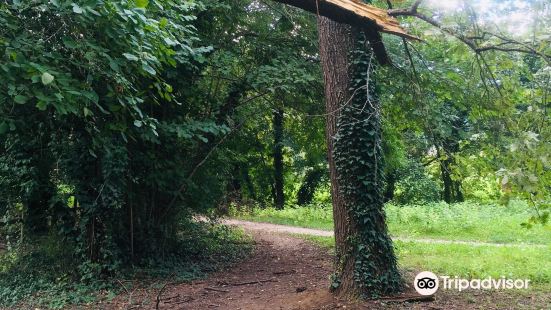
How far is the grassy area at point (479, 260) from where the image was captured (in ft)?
23.8

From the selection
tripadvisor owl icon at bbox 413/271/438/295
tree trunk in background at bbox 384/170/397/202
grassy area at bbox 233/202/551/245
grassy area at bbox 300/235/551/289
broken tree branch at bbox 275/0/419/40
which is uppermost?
broken tree branch at bbox 275/0/419/40

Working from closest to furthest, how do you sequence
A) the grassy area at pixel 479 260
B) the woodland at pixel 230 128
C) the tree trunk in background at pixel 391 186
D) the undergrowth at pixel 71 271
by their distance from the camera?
the woodland at pixel 230 128 → the grassy area at pixel 479 260 → the undergrowth at pixel 71 271 → the tree trunk in background at pixel 391 186

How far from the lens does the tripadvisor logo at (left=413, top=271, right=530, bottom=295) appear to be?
6.53 m

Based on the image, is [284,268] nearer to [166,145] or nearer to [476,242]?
[166,145]

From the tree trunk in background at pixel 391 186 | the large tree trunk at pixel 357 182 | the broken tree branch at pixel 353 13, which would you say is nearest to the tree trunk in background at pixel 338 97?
the large tree trunk at pixel 357 182

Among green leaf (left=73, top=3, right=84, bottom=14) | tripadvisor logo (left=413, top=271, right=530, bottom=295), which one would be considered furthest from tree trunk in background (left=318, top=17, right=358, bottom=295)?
green leaf (left=73, top=3, right=84, bottom=14)

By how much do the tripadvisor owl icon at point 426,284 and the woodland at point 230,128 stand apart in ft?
0.96

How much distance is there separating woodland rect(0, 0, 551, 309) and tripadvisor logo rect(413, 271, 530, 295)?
0.33m

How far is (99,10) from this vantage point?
374 cm

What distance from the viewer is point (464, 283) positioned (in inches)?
270

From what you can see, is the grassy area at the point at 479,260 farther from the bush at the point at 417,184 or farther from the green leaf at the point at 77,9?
the bush at the point at 417,184

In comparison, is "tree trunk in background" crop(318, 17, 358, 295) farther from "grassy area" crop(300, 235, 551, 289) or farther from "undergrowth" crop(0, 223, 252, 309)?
"undergrowth" crop(0, 223, 252, 309)

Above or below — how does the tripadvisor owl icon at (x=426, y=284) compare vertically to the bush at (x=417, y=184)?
below

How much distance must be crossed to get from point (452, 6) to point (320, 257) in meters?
6.66
